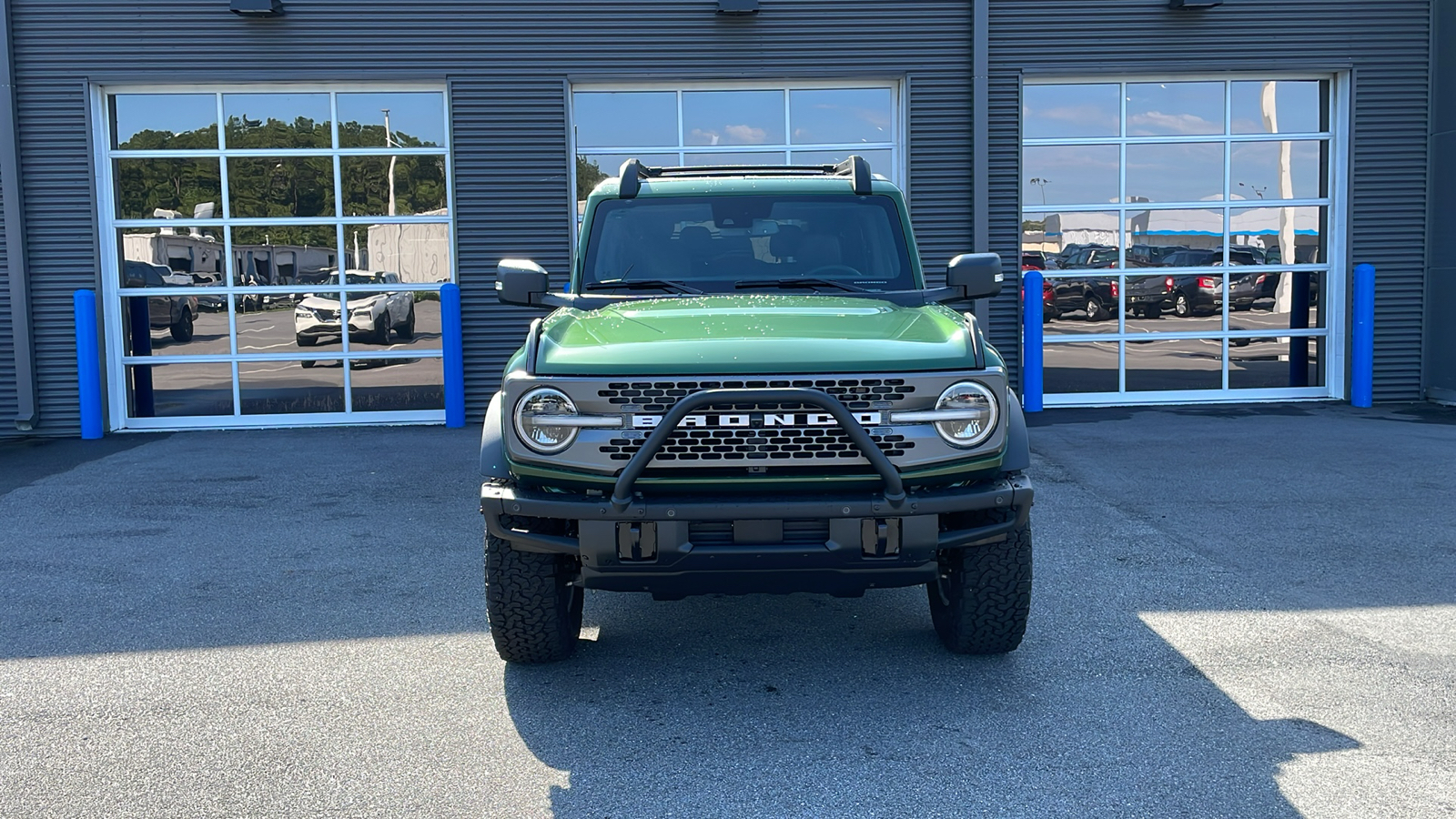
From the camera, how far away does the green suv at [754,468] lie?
4.21m

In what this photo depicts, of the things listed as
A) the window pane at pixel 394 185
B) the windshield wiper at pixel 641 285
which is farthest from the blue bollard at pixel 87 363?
the windshield wiper at pixel 641 285

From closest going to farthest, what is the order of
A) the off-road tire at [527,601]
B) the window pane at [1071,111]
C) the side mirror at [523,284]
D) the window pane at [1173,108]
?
1. the off-road tire at [527,601]
2. the side mirror at [523,284]
3. the window pane at [1071,111]
4. the window pane at [1173,108]

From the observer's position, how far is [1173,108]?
13516 mm

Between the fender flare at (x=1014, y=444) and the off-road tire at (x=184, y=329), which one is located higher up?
the off-road tire at (x=184, y=329)

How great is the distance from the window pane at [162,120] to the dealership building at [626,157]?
0.03 m

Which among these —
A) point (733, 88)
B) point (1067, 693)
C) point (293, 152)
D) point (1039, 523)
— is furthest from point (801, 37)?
point (1067, 693)

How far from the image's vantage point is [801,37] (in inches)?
508

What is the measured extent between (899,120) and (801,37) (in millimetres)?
→ 1291

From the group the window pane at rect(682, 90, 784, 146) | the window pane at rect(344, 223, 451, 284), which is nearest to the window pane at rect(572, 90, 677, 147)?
the window pane at rect(682, 90, 784, 146)

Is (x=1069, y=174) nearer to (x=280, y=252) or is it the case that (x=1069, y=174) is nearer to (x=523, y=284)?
(x=280, y=252)

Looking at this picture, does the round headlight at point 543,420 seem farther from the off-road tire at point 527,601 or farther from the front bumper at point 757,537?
the off-road tire at point 527,601

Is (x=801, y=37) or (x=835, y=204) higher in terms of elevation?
(x=801, y=37)

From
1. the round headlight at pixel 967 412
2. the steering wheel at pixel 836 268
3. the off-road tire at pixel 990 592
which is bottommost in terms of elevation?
the off-road tire at pixel 990 592

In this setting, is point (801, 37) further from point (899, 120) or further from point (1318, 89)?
point (1318, 89)
